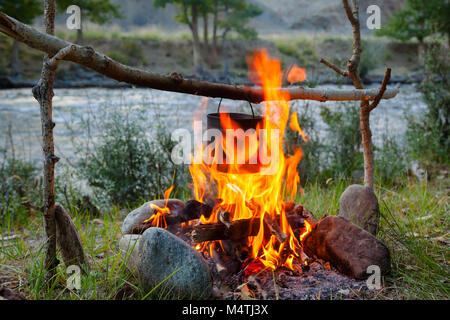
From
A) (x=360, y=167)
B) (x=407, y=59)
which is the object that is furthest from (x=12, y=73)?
(x=407, y=59)

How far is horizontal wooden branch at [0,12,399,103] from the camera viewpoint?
1.57 meters

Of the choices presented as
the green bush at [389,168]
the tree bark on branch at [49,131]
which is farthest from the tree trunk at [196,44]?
the tree bark on branch at [49,131]

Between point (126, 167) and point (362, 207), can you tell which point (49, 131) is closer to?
point (362, 207)

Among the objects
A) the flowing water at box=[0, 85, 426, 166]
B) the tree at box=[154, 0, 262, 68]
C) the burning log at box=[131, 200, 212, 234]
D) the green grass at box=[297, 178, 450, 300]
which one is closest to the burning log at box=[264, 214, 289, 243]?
the burning log at box=[131, 200, 212, 234]

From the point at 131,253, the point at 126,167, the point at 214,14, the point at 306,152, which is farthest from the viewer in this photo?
the point at 214,14

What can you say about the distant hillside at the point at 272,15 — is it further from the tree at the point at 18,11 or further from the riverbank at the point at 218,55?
the tree at the point at 18,11

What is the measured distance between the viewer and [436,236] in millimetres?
2896

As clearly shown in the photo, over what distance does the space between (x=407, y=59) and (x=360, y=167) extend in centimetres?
3049

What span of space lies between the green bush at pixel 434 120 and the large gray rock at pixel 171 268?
4263 mm

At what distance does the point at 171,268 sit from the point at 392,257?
1.47 metres

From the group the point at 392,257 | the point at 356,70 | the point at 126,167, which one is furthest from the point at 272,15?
the point at 392,257

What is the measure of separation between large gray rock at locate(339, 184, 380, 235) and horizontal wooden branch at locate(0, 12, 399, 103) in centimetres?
71

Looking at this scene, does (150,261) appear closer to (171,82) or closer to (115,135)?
(171,82)

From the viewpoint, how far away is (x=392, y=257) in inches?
99.4
